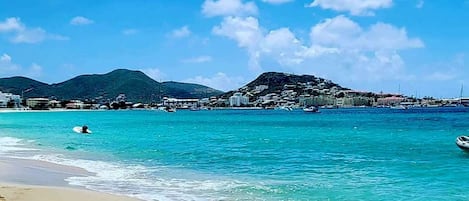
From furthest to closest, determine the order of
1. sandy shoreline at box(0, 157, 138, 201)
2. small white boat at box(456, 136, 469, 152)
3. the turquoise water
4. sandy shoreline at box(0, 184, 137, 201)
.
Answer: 1. small white boat at box(456, 136, 469, 152)
2. the turquoise water
3. sandy shoreline at box(0, 157, 138, 201)
4. sandy shoreline at box(0, 184, 137, 201)

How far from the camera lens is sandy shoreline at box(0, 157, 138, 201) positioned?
45.5ft

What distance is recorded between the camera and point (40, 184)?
1738cm

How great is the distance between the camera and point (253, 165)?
2412cm

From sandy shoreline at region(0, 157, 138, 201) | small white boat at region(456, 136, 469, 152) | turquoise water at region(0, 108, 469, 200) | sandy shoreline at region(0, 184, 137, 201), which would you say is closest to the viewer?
sandy shoreline at region(0, 184, 137, 201)

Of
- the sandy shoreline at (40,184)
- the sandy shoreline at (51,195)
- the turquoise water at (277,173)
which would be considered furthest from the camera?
the turquoise water at (277,173)

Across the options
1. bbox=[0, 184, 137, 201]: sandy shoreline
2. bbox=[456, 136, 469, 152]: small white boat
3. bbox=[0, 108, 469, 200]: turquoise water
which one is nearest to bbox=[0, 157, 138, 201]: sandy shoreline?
bbox=[0, 184, 137, 201]: sandy shoreline

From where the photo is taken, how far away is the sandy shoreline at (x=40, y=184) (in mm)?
13883

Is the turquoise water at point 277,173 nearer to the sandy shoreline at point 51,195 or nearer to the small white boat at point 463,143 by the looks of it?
the small white boat at point 463,143

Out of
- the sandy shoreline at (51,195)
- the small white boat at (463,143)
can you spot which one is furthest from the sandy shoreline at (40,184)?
the small white boat at (463,143)

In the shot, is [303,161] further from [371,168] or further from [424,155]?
[424,155]

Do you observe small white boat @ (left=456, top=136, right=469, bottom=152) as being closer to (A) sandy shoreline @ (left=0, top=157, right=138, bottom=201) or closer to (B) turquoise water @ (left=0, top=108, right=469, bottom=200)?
(B) turquoise water @ (left=0, top=108, right=469, bottom=200)

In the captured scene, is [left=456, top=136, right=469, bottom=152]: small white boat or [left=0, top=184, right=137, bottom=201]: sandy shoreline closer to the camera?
[left=0, top=184, right=137, bottom=201]: sandy shoreline

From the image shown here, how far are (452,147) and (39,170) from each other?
24189mm

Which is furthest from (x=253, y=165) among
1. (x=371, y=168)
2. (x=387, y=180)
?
(x=387, y=180)
